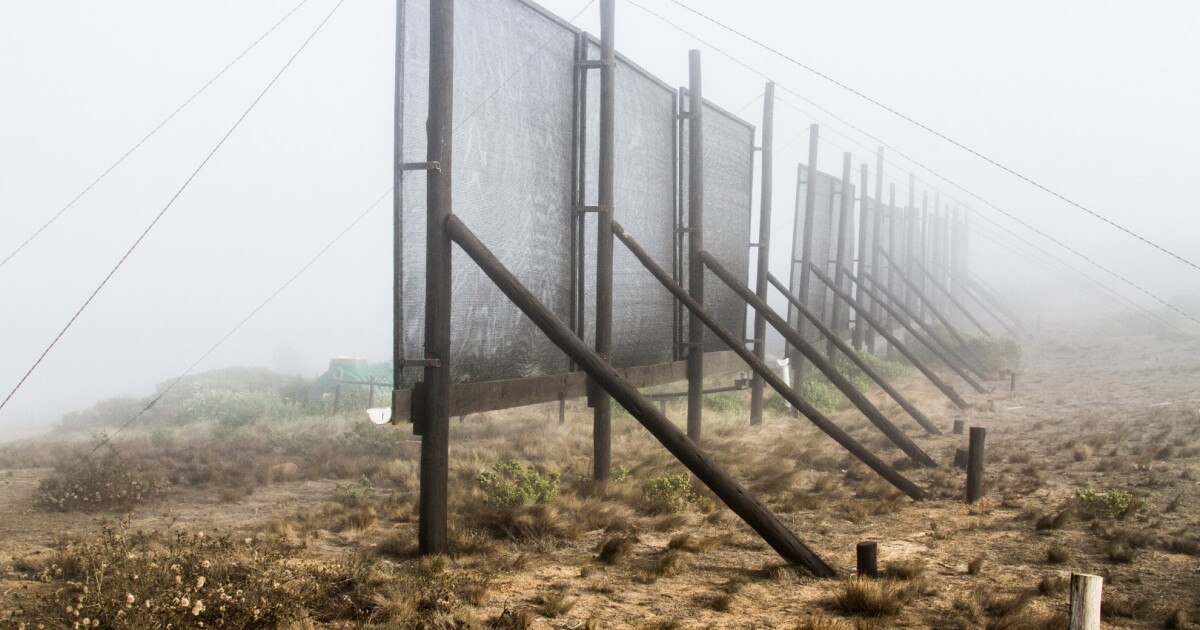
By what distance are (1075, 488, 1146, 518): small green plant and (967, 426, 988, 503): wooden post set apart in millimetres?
852

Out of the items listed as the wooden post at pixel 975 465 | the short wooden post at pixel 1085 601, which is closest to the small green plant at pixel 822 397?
the wooden post at pixel 975 465

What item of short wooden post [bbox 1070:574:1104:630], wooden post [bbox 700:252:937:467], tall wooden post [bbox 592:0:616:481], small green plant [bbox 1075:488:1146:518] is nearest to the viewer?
short wooden post [bbox 1070:574:1104:630]

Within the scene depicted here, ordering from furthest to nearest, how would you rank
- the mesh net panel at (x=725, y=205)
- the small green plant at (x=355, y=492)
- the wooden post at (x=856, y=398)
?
the mesh net panel at (x=725, y=205)
the wooden post at (x=856, y=398)
the small green plant at (x=355, y=492)

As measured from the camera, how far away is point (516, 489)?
23.6 ft

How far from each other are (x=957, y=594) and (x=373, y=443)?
25.1 ft

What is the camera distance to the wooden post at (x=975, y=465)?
821 centimetres

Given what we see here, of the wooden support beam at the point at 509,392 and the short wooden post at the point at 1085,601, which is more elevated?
the wooden support beam at the point at 509,392

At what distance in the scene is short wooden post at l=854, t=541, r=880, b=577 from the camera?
220 inches

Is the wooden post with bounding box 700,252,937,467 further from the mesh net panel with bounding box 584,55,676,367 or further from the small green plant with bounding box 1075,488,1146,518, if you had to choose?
the small green plant with bounding box 1075,488,1146,518

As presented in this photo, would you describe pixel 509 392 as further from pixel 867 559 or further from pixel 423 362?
pixel 867 559

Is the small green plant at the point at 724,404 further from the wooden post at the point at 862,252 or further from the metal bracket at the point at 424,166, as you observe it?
the metal bracket at the point at 424,166

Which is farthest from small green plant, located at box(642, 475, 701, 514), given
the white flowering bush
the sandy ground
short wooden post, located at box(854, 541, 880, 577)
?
the white flowering bush

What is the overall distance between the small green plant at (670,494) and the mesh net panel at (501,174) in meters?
1.27

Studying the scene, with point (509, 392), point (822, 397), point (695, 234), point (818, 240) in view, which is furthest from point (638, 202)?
point (818, 240)
